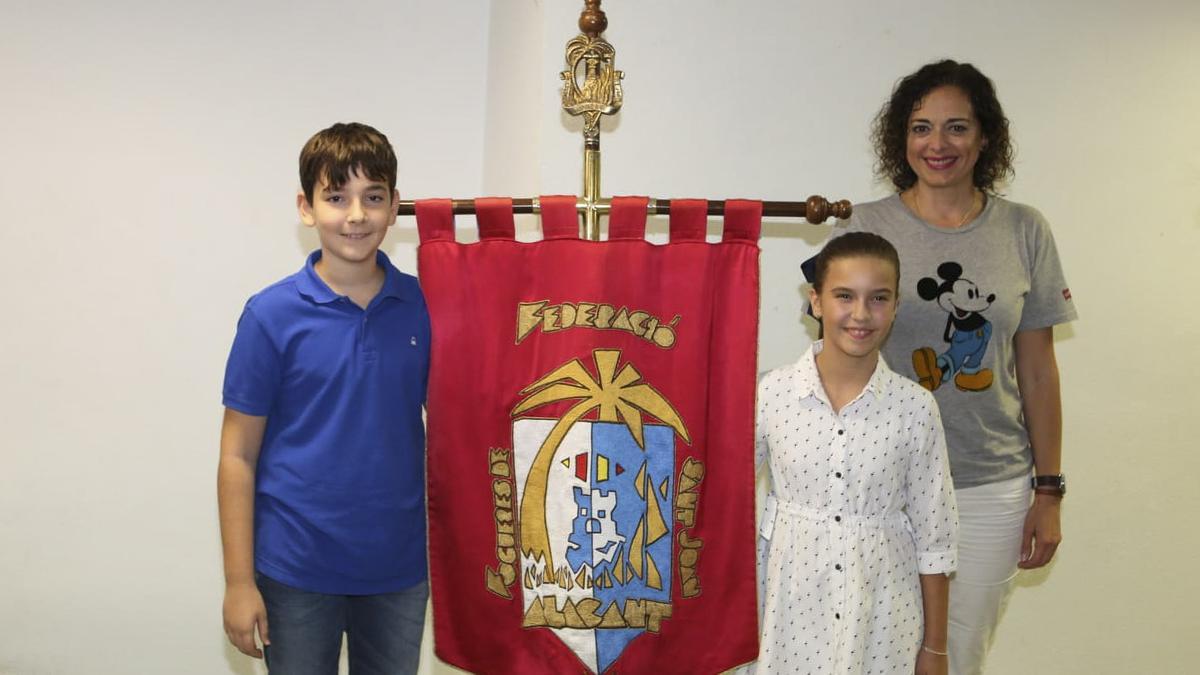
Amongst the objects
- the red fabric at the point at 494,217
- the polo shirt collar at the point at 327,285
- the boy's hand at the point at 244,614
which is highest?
the red fabric at the point at 494,217

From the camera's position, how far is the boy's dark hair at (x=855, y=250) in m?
1.99

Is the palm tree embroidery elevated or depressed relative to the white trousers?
elevated

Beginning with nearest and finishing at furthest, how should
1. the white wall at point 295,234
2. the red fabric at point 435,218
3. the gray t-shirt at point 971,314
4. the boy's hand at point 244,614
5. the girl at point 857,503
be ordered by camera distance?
the boy's hand at point 244,614 → the girl at point 857,503 → the red fabric at point 435,218 → the gray t-shirt at point 971,314 → the white wall at point 295,234

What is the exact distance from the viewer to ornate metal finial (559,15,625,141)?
2.17 meters

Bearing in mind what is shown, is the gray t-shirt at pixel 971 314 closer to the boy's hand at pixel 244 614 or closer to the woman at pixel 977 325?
the woman at pixel 977 325

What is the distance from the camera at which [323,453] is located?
6.24 feet

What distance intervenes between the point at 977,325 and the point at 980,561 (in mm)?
514

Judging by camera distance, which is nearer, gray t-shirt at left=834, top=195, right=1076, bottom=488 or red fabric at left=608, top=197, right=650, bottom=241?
red fabric at left=608, top=197, right=650, bottom=241

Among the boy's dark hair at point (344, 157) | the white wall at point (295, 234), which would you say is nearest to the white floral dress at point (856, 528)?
the boy's dark hair at point (344, 157)

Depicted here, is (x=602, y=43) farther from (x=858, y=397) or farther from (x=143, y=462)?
(x=143, y=462)

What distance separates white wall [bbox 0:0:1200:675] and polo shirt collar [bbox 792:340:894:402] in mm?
1069

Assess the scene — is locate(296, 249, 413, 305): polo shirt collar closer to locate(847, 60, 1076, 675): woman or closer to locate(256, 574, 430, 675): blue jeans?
locate(256, 574, 430, 675): blue jeans

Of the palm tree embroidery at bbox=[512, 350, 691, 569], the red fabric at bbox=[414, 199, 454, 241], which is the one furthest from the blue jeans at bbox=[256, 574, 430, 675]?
the red fabric at bbox=[414, 199, 454, 241]

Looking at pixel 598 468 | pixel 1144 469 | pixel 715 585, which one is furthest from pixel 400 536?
pixel 1144 469
